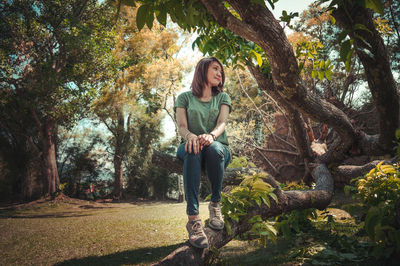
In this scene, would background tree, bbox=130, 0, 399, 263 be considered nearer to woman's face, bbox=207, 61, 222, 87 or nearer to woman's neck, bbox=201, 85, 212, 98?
woman's face, bbox=207, 61, 222, 87

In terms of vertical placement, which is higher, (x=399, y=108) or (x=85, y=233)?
(x=399, y=108)

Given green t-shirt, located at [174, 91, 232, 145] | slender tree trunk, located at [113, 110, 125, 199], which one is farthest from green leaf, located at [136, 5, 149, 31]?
slender tree trunk, located at [113, 110, 125, 199]

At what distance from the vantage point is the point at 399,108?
2.69 metres

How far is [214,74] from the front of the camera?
2504mm

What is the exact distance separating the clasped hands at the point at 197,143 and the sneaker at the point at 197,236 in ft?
1.97

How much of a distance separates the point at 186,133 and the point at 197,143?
0.86 feet

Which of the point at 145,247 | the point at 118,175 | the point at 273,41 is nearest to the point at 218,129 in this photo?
the point at 273,41

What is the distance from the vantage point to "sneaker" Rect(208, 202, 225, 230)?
2.10 metres

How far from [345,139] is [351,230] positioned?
1.39m

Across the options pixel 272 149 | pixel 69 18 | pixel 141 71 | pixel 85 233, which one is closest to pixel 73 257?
pixel 85 233

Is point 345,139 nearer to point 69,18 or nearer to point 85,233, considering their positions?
point 85,233

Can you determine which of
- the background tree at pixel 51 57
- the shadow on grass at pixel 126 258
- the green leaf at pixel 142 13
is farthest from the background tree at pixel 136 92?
the green leaf at pixel 142 13

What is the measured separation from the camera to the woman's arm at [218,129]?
2.00m

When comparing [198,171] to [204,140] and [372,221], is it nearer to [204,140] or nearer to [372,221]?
[204,140]
